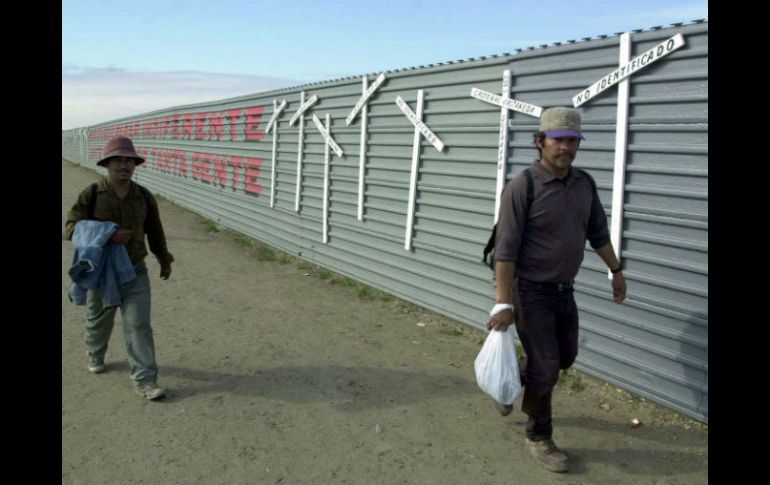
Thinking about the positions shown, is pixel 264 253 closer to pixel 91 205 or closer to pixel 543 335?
pixel 91 205

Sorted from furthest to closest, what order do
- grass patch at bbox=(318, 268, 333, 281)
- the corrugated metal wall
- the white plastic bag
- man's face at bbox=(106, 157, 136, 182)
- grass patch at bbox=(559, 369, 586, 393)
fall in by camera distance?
grass patch at bbox=(318, 268, 333, 281) < grass patch at bbox=(559, 369, 586, 393) < man's face at bbox=(106, 157, 136, 182) < the corrugated metal wall < the white plastic bag

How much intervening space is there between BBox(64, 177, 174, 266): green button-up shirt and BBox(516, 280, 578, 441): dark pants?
2.90 m

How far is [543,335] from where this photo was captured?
11.9ft

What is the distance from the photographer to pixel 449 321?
22.2ft

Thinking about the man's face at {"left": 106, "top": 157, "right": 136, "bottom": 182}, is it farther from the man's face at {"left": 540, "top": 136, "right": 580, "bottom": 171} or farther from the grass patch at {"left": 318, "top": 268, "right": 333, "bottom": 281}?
the grass patch at {"left": 318, "top": 268, "right": 333, "bottom": 281}

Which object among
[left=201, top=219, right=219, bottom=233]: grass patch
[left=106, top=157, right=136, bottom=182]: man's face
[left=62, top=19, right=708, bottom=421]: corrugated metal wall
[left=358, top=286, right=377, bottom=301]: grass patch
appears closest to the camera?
[left=62, top=19, right=708, bottom=421]: corrugated metal wall

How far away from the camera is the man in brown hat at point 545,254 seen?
3543 mm

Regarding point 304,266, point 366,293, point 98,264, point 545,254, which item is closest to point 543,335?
point 545,254

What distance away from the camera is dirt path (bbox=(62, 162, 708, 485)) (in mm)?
3717

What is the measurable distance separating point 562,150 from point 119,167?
310 cm

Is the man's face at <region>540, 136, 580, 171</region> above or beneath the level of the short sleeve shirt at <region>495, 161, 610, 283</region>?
above

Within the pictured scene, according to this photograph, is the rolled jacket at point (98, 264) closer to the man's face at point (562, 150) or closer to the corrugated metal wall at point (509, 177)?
the man's face at point (562, 150)

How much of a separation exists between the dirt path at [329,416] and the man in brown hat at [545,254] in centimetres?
49

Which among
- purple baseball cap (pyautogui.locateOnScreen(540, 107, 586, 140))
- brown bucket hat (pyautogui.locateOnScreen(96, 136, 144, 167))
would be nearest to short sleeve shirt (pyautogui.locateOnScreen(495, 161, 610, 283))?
purple baseball cap (pyautogui.locateOnScreen(540, 107, 586, 140))
